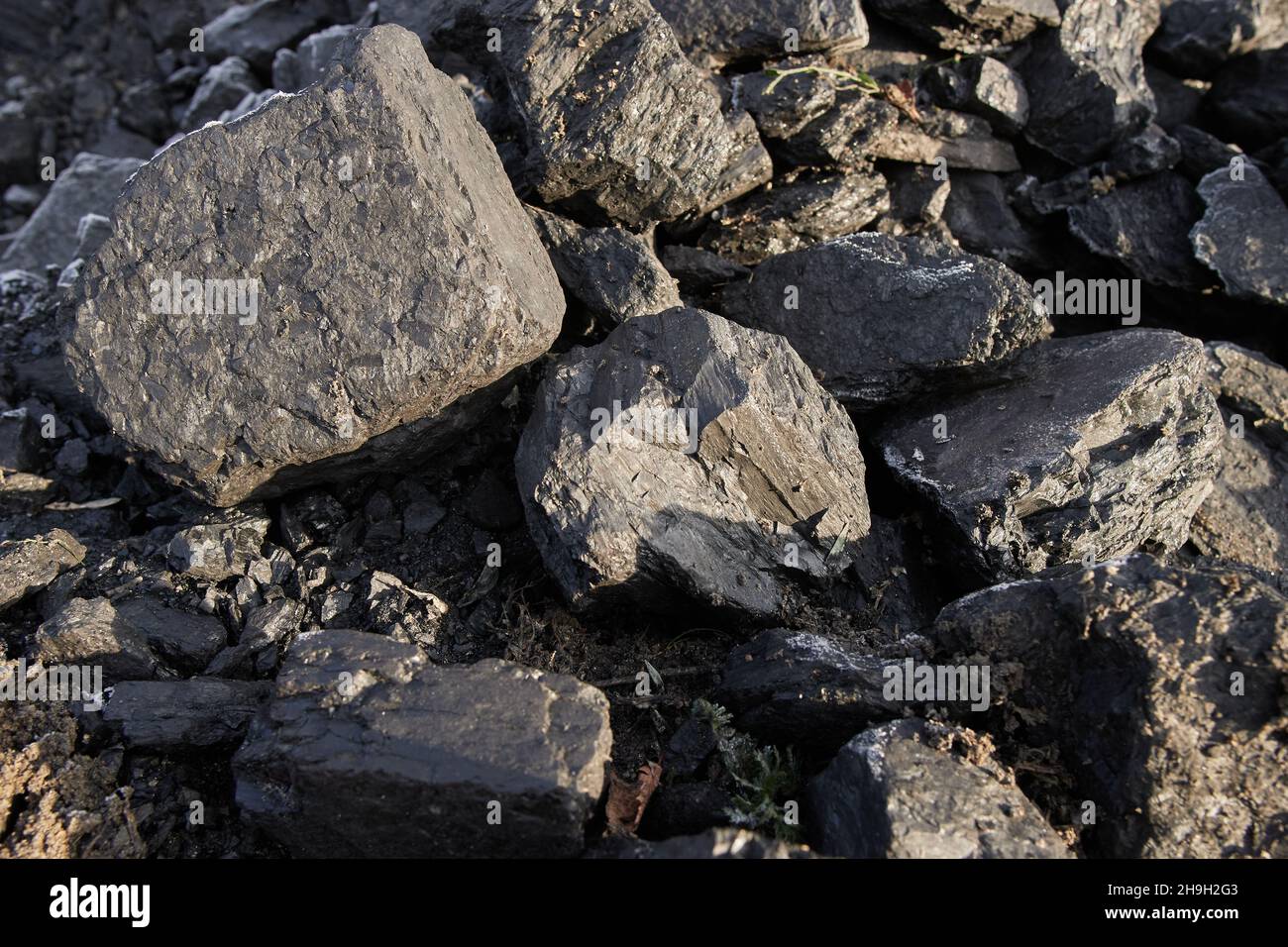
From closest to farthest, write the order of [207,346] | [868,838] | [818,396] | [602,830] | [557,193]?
[868,838]
[602,830]
[207,346]
[818,396]
[557,193]

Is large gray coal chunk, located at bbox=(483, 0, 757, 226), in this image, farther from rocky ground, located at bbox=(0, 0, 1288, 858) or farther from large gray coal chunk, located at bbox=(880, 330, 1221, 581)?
large gray coal chunk, located at bbox=(880, 330, 1221, 581)

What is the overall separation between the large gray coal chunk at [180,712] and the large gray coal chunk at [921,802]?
8.55ft

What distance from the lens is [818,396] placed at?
218 inches

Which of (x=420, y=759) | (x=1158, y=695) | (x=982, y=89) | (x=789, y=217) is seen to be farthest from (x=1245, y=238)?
(x=420, y=759)

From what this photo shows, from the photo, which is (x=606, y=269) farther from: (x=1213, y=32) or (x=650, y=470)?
(x=1213, y=32)

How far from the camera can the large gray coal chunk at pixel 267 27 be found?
937 cm

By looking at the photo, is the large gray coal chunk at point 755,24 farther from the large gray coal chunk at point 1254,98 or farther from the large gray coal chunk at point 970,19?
the large gray coal chunk at point 1254,98

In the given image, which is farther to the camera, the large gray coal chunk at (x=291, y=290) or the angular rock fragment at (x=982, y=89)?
the angular rock fragment at (x=982, y=89)

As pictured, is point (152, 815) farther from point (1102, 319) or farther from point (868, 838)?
point (1102, 319)

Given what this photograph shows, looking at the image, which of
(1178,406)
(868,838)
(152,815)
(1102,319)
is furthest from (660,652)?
(1102,319)

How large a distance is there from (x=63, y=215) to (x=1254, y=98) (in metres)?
9.65

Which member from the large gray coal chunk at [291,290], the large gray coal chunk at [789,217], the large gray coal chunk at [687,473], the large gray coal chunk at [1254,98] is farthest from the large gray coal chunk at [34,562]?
the large gray coal chunk at [1254,98]

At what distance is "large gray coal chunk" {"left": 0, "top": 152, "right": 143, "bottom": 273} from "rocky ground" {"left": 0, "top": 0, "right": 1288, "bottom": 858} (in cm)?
133

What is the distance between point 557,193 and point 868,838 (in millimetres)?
4068
